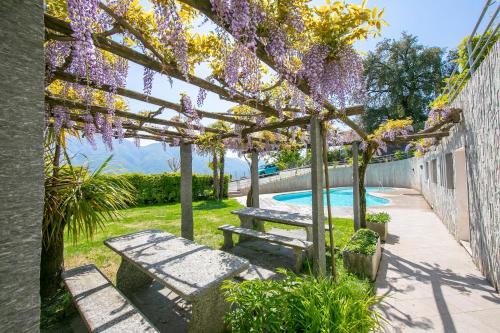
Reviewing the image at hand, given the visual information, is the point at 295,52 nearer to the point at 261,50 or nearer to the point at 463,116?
the point at 261,50

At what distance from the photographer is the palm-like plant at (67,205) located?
9.81 feet

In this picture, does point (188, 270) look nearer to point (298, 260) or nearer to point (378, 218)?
point (298, 260)

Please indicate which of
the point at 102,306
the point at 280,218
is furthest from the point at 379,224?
the point at 102,306

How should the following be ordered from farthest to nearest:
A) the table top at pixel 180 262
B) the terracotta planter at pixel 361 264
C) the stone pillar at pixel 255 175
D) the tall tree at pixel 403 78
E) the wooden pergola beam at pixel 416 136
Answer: the tall tree at pixel 403 78, the stone pillar at pixel 255 175, the wooden pergola beam at pixel 416 136, the terracotta planter at pixel 361 264, the table top at pixel 180 262

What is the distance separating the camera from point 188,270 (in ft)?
8.46

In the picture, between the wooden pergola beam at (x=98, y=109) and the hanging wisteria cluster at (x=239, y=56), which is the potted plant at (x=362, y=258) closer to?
the hanging wisteria cluster at (x=239, y=56)

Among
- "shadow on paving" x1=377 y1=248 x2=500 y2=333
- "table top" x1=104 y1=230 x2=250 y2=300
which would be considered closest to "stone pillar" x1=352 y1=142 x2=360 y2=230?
"shadow on paving" x1=377 y1=248 x2=500 y2=333

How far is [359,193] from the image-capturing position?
6062 millimetres

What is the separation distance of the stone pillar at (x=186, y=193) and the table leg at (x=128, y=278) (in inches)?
70.9

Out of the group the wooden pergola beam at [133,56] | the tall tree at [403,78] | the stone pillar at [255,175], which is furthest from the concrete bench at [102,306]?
the tall tree at [403,78]

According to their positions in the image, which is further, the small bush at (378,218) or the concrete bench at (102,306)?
the small bush at (378,218)

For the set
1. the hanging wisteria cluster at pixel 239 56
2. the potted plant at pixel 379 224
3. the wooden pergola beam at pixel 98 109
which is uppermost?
the hanging wisteria cluster at pixel 239 56

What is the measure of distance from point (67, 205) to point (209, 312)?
2.19m

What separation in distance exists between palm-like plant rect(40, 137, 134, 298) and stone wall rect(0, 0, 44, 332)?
2.58m
